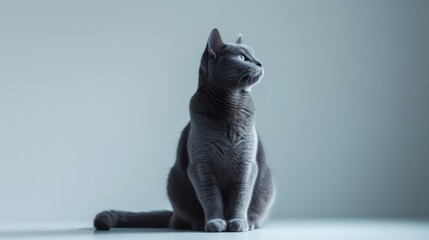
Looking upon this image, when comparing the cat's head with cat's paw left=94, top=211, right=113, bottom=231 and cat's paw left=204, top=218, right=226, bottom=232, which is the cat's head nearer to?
cat's paw left=204, top=218, right=226, bottom=232

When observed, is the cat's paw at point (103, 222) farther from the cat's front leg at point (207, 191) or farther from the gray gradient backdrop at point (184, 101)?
the gray gradient backdrop at point (184, 101)

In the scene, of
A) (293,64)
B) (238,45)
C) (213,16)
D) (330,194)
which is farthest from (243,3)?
(238,45)

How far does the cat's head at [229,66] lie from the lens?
7.31 feet

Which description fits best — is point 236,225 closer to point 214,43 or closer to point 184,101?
point 214,43

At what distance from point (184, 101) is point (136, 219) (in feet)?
3.49

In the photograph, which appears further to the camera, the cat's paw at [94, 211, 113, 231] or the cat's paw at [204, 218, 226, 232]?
the cat's paw at [94, 211, 113, 231]

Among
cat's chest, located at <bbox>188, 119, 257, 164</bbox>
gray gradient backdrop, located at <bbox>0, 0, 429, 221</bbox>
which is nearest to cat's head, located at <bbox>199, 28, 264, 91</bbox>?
cat's chest, located at <bbox>188, 119, 257, 164</bbox>

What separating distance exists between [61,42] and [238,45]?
1.36m

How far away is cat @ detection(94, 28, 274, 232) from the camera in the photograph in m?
2.21

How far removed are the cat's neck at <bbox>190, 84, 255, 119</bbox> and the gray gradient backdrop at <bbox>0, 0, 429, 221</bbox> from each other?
1.11 metres

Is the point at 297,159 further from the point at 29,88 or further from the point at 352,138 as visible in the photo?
the point at 29,88

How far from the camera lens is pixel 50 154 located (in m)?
3.35

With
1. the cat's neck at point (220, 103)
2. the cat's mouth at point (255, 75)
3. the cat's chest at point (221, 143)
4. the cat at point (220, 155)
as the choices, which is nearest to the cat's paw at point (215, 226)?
the cat at point (220, 155)

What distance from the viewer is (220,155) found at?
7.30ft
